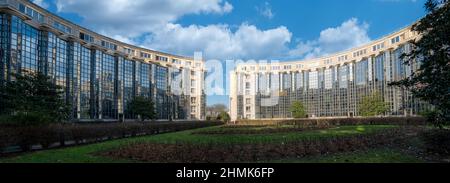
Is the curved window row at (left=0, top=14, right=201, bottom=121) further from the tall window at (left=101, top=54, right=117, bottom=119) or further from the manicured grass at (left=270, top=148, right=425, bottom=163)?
the manicured grass at (left=270, top=148, right=425, bottom=163)

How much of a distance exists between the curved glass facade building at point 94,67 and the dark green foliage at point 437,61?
1350 inches

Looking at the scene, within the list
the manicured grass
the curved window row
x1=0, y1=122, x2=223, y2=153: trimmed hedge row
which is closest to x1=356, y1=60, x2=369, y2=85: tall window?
the curved window row

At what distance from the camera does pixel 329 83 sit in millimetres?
82750

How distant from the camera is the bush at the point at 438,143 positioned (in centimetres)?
1101

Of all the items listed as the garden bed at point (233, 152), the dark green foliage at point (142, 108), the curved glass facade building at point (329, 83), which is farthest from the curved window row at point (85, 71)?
the curved glass facade building at point (329, 83)

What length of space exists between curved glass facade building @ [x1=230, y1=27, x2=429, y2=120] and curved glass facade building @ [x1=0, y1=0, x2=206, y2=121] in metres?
16.9

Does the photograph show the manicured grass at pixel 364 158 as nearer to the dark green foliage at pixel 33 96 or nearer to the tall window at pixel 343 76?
the dark green foliage at pixel 33 96

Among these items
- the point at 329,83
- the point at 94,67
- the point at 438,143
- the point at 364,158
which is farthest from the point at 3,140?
the point at 329,83

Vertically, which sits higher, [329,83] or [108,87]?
[329,83]

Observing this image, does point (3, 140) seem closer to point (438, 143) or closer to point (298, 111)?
point (438, 143)

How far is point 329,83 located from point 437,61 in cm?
7445
